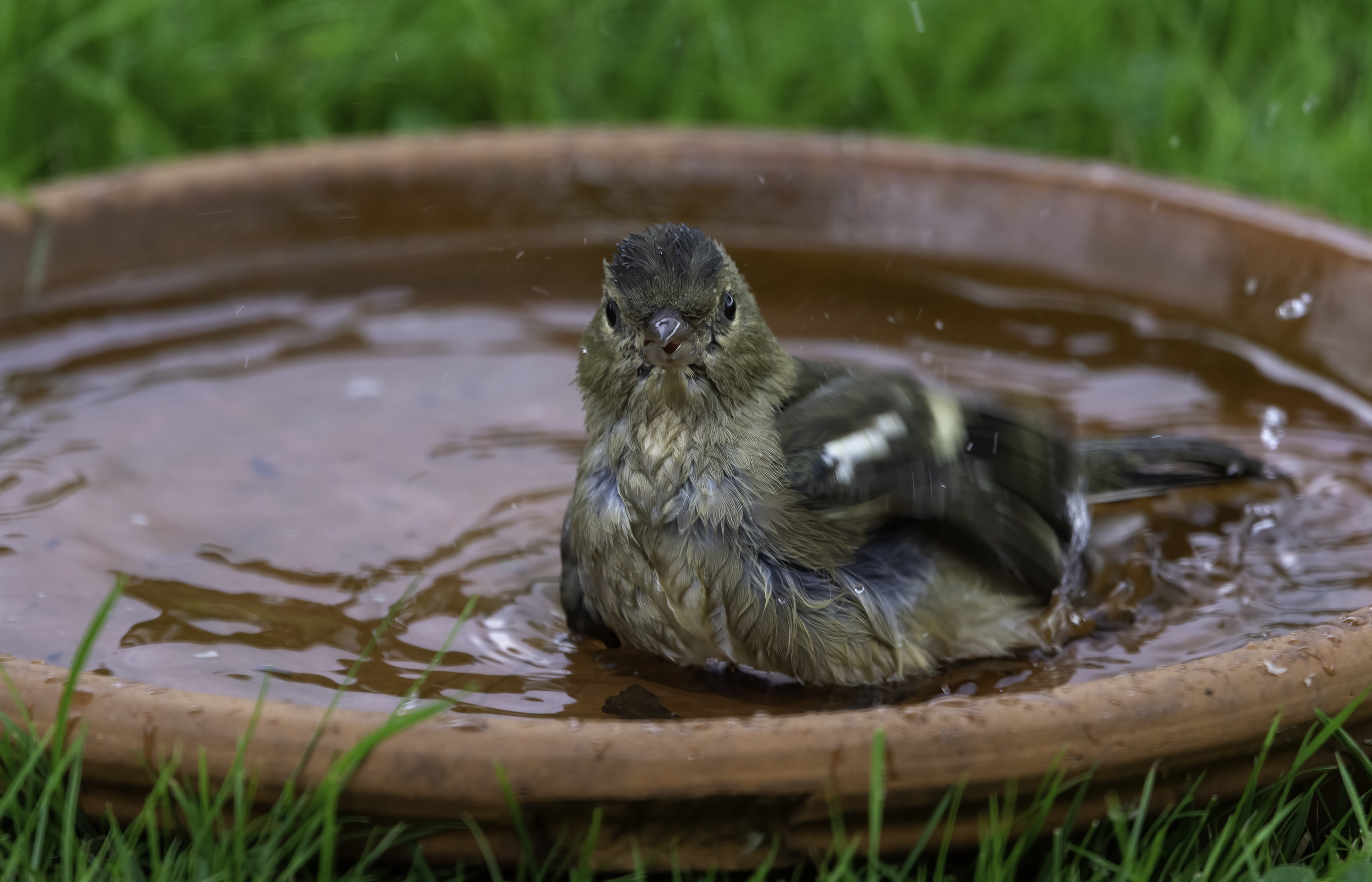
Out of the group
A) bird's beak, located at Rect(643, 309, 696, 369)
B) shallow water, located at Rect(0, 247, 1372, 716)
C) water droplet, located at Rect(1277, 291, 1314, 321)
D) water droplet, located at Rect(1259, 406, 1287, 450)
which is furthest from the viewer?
water droplet, located at Rect(1277, 291, 1314, 321)

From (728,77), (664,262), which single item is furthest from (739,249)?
(664,262)

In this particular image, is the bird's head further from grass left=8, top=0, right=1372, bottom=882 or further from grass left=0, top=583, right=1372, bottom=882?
grass left=8, top=0, right=1372, bottom=882

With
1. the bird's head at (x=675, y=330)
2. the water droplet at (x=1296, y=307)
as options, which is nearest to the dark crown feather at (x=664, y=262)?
the bird's head at (x=675, y=330)

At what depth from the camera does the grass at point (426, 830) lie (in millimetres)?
2322

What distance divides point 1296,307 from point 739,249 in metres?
1.56

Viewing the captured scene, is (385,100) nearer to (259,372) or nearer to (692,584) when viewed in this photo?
(259,372)

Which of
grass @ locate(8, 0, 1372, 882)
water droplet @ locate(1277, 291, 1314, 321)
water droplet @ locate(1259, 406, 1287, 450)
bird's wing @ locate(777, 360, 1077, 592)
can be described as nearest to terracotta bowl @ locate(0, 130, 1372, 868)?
water droplet @ locate(1277, 291, 1314, 321)

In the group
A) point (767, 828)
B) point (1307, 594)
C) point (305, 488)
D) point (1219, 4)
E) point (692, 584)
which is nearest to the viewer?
point (767, 828)

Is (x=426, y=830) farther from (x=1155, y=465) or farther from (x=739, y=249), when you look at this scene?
(x=739, y=249)

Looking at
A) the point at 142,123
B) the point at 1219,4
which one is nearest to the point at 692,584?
the point at 142,123

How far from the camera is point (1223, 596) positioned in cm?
340

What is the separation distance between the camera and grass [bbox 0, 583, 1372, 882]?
2322mm

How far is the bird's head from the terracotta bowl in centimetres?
90

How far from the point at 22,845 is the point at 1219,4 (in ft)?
18.0
